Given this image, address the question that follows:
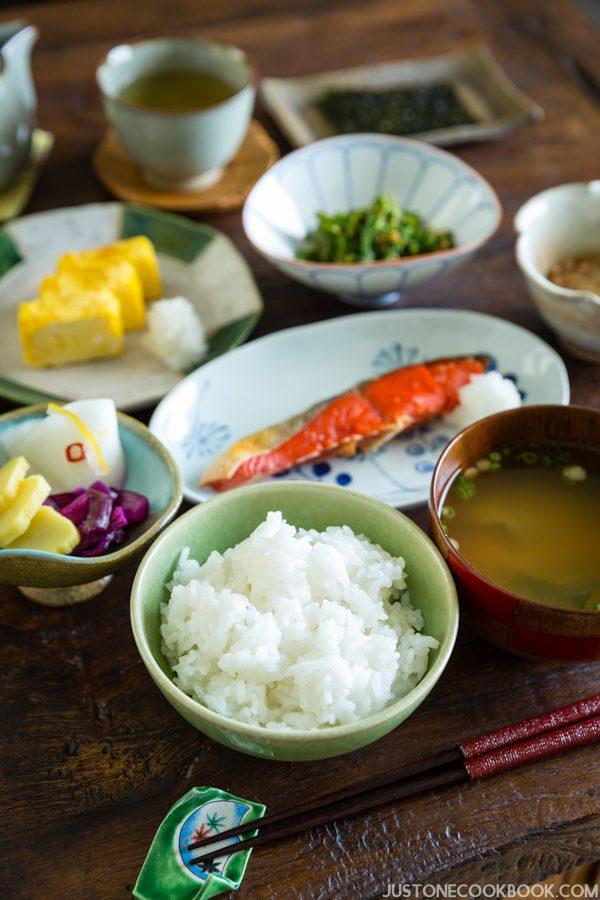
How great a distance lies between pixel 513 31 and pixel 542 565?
2.33 m

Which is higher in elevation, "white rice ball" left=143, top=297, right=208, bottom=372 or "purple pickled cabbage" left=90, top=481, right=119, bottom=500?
"purple pickled cabbage" left=90, top=481, right=119, bottom=500

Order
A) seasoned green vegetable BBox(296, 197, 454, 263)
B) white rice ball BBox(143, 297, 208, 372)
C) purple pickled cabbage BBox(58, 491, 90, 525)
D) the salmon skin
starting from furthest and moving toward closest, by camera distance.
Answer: seasoned green vegetable BBox(296, 197, 454, 263) → white rice ball BBox(143, 297, 208, 372) → the salmon skin → purple pickled cabbage BBox(58, 491, 90, 525)

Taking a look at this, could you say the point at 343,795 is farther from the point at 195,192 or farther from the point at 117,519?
the point at 195,192

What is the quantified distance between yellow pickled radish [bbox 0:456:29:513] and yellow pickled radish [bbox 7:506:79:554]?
0.16ft

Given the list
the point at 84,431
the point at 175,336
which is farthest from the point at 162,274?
the point at 84,431

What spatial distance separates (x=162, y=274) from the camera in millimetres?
2215

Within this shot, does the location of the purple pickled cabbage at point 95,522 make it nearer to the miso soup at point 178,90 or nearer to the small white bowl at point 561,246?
the small white bowl at point 561,246

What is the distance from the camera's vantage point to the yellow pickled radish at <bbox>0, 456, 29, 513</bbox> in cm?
142

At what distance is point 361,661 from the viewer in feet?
4.18

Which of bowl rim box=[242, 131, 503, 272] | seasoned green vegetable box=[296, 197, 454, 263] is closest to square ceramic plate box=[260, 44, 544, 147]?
bowl rim box=[242, 131, 503, 272]

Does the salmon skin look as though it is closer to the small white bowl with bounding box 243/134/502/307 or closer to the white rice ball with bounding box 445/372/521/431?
the white rice ball with bounding box 445/372/521/431

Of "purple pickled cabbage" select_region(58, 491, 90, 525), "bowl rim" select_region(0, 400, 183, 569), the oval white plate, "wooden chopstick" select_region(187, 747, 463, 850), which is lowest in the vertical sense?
"wooden chopstick" select_region(187, 747, 463, 850)

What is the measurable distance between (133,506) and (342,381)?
63 centimetres

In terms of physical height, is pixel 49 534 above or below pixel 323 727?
above
